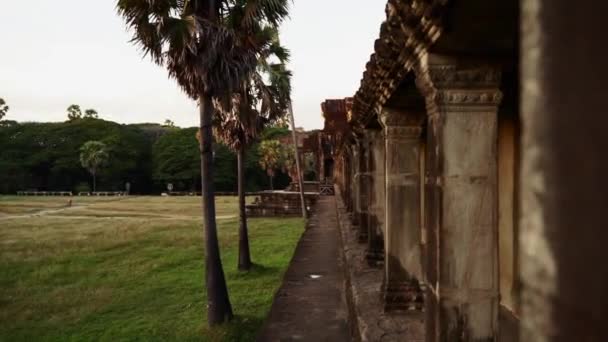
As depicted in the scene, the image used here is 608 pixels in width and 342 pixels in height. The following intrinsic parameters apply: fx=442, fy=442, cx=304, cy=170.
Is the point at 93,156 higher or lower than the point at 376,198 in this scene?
higher

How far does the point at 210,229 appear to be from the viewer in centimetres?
882

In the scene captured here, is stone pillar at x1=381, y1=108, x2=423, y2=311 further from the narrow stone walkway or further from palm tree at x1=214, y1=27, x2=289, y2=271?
palm tree at x1=214, y1=27, x2=289, y2=271

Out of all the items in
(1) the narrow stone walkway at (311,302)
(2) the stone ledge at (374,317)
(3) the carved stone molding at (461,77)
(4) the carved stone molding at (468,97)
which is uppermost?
(3) the carved stone molding at (461,77)

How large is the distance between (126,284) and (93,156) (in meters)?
55.9

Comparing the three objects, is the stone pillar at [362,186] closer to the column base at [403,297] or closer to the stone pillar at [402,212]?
the stone pillar at [402,212]

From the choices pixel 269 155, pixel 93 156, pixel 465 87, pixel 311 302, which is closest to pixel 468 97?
pixel 465 87

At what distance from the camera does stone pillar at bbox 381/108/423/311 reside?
5395 mm

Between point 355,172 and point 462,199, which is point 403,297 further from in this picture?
point 355,172

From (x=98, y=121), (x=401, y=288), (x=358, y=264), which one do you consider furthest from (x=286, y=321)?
(x=98, y=121)

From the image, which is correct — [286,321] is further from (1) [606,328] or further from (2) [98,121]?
(2) [98,121]

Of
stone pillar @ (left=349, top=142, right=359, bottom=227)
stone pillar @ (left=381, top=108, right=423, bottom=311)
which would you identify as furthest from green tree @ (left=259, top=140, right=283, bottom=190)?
stone pillar @ (left=381, top=108, right=423, bottom=311)

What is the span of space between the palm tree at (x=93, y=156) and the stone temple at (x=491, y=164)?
6214 cm

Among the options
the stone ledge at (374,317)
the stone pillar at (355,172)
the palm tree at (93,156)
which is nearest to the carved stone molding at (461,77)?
the stone ledge at (374,317)

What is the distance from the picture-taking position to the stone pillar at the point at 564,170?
99 centimetres
